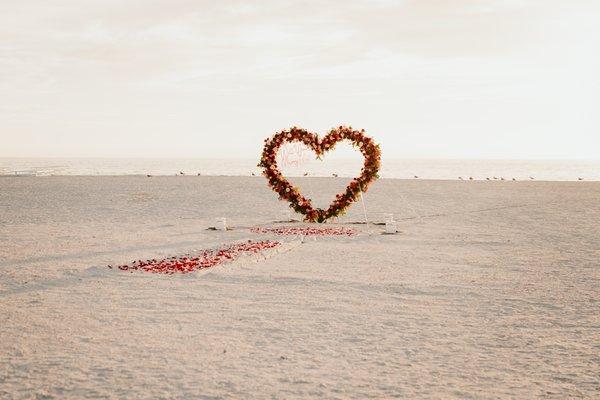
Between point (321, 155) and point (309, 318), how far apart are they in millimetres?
14321

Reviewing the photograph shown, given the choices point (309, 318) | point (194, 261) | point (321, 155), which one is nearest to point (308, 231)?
point (321, 155)

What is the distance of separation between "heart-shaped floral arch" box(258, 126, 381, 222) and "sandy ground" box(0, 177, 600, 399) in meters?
3.76

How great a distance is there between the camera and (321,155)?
76.7 ft

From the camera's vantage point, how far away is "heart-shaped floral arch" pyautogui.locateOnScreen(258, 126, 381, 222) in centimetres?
2370

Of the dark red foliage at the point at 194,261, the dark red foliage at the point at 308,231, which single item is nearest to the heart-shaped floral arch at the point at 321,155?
the dark red foliage at the point at 308,231

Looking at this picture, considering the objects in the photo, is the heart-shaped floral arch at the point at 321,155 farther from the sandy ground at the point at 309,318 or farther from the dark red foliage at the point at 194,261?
the dark red foliage at the point at 194,261

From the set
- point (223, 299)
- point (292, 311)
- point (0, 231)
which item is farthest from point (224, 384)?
point (0, 231)

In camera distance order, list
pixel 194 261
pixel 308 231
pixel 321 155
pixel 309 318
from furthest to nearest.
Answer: pixel 321 155, pixel 308 231, pixel 194 261, pixel 309 318

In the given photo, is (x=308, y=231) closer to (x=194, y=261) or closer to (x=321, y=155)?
(x=321, y=155)

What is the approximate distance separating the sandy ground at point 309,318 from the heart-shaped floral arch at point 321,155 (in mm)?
3758

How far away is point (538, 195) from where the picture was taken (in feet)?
131

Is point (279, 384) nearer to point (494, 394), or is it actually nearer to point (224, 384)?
point (224, 384)

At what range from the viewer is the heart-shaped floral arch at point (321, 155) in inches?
933

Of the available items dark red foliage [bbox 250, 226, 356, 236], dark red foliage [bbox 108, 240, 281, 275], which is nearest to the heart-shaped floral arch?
dark red foliage [bbox 250, 226, 356, 236]
